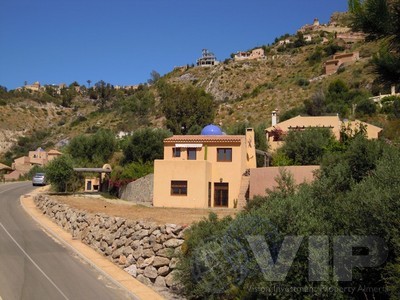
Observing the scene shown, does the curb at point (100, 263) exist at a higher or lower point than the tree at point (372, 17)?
lower

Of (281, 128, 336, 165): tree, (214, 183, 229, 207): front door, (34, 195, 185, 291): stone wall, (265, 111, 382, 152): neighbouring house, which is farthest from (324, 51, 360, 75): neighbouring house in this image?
(34, 195, 185, 291): stone wall

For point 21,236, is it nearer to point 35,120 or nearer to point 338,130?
point 338,130

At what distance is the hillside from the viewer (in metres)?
81.4

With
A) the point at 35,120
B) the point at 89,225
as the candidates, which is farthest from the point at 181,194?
the point at 35,120

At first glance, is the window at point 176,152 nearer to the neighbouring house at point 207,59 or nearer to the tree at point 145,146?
the tree at point 145,146

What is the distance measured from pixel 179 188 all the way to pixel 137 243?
1528 centimetres

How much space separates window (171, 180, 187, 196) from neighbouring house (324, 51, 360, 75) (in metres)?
66.9

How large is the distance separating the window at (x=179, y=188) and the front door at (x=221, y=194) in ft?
8.21

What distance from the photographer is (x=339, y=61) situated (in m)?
91.3

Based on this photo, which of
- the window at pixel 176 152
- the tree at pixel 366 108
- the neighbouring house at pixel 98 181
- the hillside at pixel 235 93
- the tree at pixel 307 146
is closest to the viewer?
the window at pixel 176 152

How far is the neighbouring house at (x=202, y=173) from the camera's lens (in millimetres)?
31781

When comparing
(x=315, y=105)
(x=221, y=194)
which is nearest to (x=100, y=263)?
(x=221, y=194)

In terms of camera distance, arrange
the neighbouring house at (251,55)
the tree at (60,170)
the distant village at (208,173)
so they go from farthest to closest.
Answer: the neighbouring house at (251,55)
the tree at (60,170)
the distant village at (208,173)

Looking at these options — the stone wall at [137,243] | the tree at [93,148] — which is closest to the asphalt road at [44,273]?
the stone wall at [137,243]
